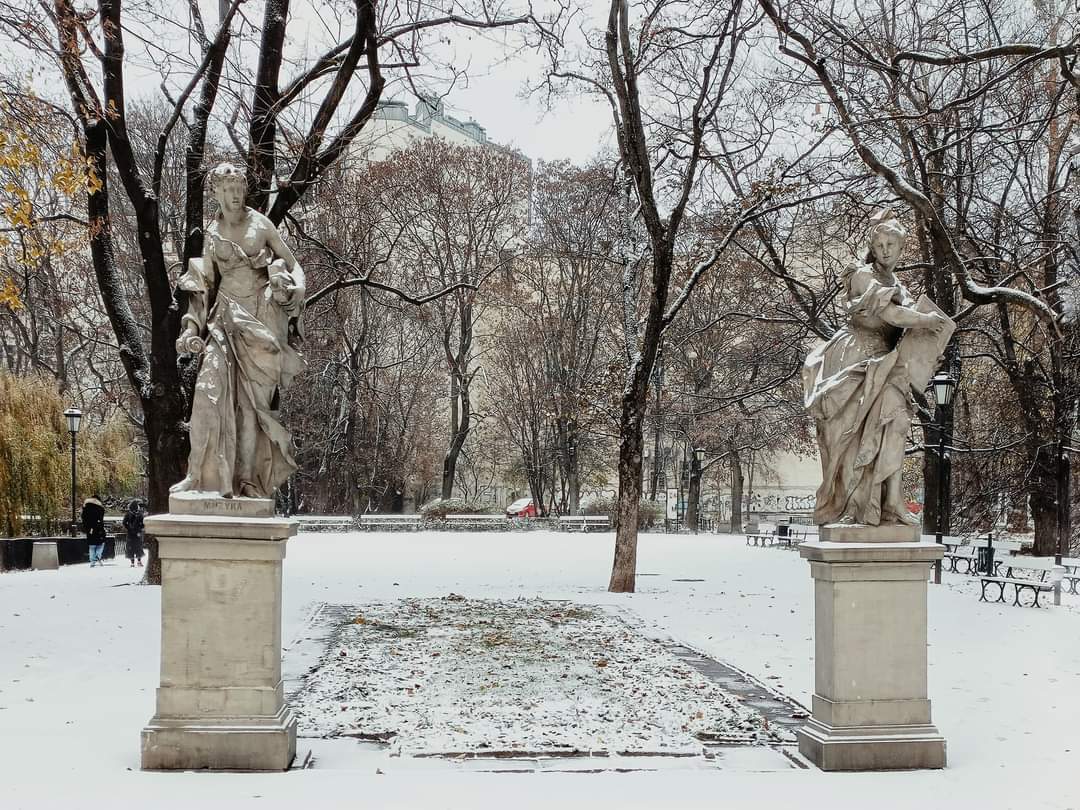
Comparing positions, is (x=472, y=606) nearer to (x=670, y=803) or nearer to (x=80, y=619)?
(x=80, y=619)

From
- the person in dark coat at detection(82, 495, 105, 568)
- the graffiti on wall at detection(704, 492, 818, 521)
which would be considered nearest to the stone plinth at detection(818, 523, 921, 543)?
the person in dark coat at detection(82, 495, 105, 568)

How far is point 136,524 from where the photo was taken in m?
22.6

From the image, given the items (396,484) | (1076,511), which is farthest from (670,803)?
(396,484)

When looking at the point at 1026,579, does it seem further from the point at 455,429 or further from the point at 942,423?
the point at 455,429

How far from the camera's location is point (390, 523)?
36.6m

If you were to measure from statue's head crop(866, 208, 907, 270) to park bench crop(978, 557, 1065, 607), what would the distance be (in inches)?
423

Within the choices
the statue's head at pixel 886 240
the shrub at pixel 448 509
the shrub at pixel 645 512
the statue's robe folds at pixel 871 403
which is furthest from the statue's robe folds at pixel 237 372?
the shrub at pixel 645 512

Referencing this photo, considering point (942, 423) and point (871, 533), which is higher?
point (942, 423)

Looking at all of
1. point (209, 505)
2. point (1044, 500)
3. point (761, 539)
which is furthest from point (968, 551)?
point (209, 505)

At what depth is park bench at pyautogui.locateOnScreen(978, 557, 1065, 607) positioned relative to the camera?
1599 cm

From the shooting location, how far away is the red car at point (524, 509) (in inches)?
1684

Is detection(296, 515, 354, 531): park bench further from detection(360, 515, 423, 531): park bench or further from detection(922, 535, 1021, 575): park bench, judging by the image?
detection(922, 535, 1021, 575): park bench

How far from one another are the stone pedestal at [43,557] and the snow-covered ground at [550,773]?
1.10m

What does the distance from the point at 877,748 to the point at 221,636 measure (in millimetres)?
4302
